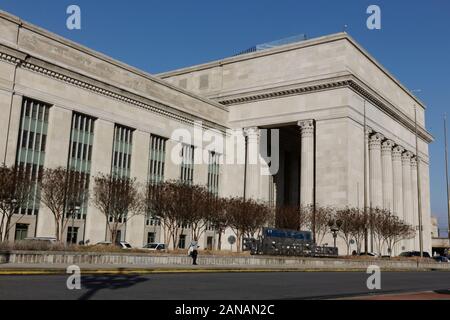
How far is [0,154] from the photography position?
3912cm

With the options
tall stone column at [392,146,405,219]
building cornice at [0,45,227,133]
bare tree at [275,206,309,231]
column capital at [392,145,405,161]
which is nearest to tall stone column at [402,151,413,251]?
tall stone column at [392,146,405,219]

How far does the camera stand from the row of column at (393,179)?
62750 mm

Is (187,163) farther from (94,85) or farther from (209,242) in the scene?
(94,85)

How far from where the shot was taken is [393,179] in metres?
70.7

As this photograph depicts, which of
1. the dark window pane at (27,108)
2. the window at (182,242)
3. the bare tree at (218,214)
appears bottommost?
the window at (182,242)

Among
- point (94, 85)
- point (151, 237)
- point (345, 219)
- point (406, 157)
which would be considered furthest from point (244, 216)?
point (406, 157)

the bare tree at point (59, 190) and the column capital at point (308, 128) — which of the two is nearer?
the bare tree at point (59, 190)

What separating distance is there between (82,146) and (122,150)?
5196mm

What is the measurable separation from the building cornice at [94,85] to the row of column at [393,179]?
2090 centimetres

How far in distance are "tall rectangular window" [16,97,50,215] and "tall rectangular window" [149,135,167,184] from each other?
13.5m

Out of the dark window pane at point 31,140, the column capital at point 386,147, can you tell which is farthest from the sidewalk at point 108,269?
the column capital at point 386,147

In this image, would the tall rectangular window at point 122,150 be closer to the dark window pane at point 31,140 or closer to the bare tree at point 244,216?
the dark window pane at point 31,140

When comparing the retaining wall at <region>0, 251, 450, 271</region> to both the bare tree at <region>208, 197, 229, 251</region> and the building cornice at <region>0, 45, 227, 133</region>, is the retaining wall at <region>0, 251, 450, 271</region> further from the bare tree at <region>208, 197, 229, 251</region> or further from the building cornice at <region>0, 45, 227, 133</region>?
the building cornice at <region>0, 45, 227, 133</region>

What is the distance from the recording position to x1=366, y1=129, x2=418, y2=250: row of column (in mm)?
62750
